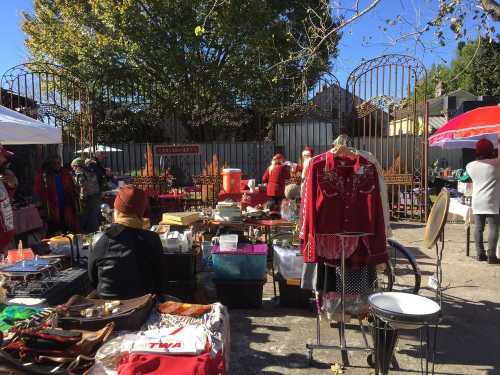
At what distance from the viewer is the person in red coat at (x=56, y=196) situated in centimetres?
780

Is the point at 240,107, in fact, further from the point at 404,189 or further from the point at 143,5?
the point at 404,189

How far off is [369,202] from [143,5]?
49.5 ft

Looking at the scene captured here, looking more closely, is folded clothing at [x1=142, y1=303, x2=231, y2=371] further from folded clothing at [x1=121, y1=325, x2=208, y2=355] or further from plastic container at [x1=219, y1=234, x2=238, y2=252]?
plastic container at [x1=219, y1=234, x2=238, y2=252]

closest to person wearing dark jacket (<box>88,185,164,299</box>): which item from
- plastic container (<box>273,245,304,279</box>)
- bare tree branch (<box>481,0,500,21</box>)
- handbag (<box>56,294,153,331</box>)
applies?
handbag (<box>56,294,153,331</box>)

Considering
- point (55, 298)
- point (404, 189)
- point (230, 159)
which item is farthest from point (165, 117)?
point (55, 298)

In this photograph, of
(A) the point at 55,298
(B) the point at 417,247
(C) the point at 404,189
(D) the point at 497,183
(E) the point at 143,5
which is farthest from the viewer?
(E) the point at 143,5

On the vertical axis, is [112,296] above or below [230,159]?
below

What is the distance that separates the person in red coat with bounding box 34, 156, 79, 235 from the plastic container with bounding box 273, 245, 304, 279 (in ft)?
14.9

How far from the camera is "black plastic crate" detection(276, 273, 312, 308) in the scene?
5117 millimetres

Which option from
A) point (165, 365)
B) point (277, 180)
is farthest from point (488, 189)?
point (165, 365)

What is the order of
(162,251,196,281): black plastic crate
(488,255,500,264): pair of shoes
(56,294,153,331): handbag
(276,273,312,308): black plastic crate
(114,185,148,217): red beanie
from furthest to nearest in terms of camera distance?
(488,255,500,264): pair of shoes → (276,273,312,308): black plastic crate → (162,251,196,281): black plastic crate → (114,185,148,217): red beanie → (56,294,153,331): handbag

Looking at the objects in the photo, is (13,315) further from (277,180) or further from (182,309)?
(277,180)

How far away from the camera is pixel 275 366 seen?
3.87 meters

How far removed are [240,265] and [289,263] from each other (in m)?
0.55
